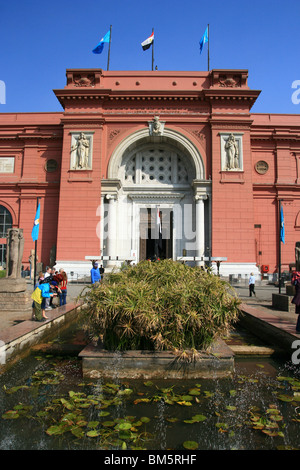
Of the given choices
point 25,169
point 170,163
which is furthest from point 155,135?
point 25,169

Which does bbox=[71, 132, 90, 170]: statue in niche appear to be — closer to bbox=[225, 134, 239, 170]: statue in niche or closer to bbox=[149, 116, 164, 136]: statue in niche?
bbox=[149, 116, 164, 136]: statue in niche

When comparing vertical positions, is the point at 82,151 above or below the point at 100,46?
below

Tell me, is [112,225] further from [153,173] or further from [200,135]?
[200,135]

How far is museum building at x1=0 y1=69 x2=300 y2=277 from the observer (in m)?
20.6

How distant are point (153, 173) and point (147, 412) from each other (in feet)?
67.8

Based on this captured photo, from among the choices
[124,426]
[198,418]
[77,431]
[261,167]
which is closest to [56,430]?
[77,431]

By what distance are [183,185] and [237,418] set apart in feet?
65.9

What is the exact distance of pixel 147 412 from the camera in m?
3.54

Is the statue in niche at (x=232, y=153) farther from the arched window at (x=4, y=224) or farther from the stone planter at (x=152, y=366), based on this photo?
the stone planter at (x=152, y=366)

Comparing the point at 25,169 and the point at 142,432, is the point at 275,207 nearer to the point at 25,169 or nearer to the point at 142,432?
the point at 25,169

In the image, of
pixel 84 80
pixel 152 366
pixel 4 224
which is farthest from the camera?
pixel 4 224

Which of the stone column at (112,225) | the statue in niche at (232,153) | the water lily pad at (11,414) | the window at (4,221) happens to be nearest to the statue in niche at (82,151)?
the stone column at (112,225)

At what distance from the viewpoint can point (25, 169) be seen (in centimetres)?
2283

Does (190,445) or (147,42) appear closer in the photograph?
(190,445)
